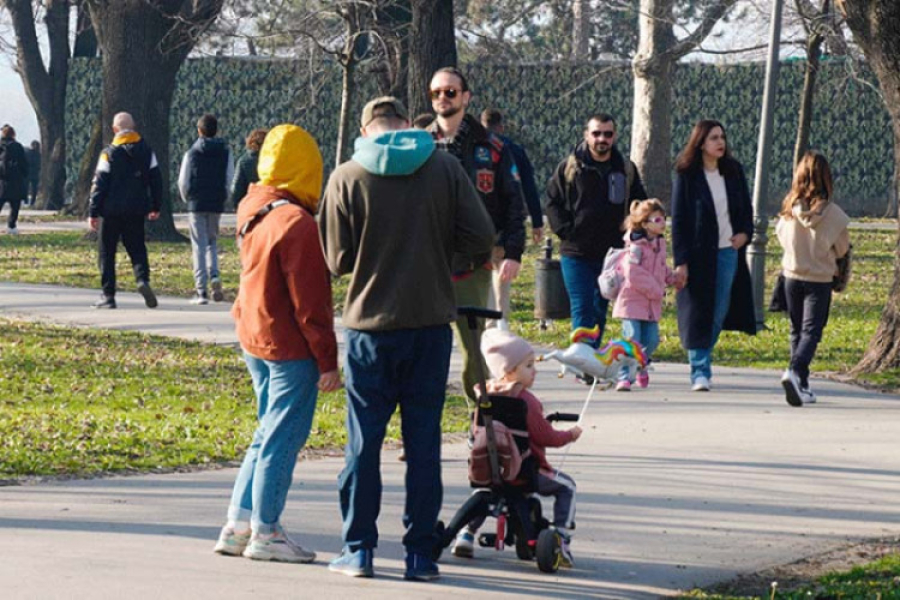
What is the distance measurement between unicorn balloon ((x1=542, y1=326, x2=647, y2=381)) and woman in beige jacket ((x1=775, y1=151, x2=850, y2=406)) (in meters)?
4.23

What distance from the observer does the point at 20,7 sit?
44.8m

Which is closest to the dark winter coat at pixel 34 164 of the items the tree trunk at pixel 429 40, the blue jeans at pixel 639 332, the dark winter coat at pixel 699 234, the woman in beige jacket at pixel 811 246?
the tree trunk at pixel 429 40

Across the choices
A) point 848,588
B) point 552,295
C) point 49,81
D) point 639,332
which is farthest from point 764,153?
point 49,81

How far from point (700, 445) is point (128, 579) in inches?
180

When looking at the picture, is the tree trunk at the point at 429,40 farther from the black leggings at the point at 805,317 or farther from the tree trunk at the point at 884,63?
the black leggings at the point at 805,317

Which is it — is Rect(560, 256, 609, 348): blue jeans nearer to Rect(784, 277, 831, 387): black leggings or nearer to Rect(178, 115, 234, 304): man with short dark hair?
Rect(784, 277, 831, 387): black leggings

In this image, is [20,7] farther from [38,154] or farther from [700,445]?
[700,445]

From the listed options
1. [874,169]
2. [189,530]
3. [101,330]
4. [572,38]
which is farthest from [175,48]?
[572,38]

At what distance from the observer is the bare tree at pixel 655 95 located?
33.5m

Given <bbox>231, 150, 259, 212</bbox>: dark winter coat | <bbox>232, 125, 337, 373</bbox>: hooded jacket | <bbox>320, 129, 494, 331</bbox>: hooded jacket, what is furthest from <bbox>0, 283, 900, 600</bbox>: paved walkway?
<bbox>231, 150, 259, 212</bbox>: dark winter coat

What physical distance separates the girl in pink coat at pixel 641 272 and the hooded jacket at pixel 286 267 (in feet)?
18.2

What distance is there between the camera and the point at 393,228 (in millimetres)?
6785

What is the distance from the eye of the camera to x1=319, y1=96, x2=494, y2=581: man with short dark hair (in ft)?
22.2

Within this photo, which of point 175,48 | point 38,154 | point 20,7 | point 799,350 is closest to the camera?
point 799,350
